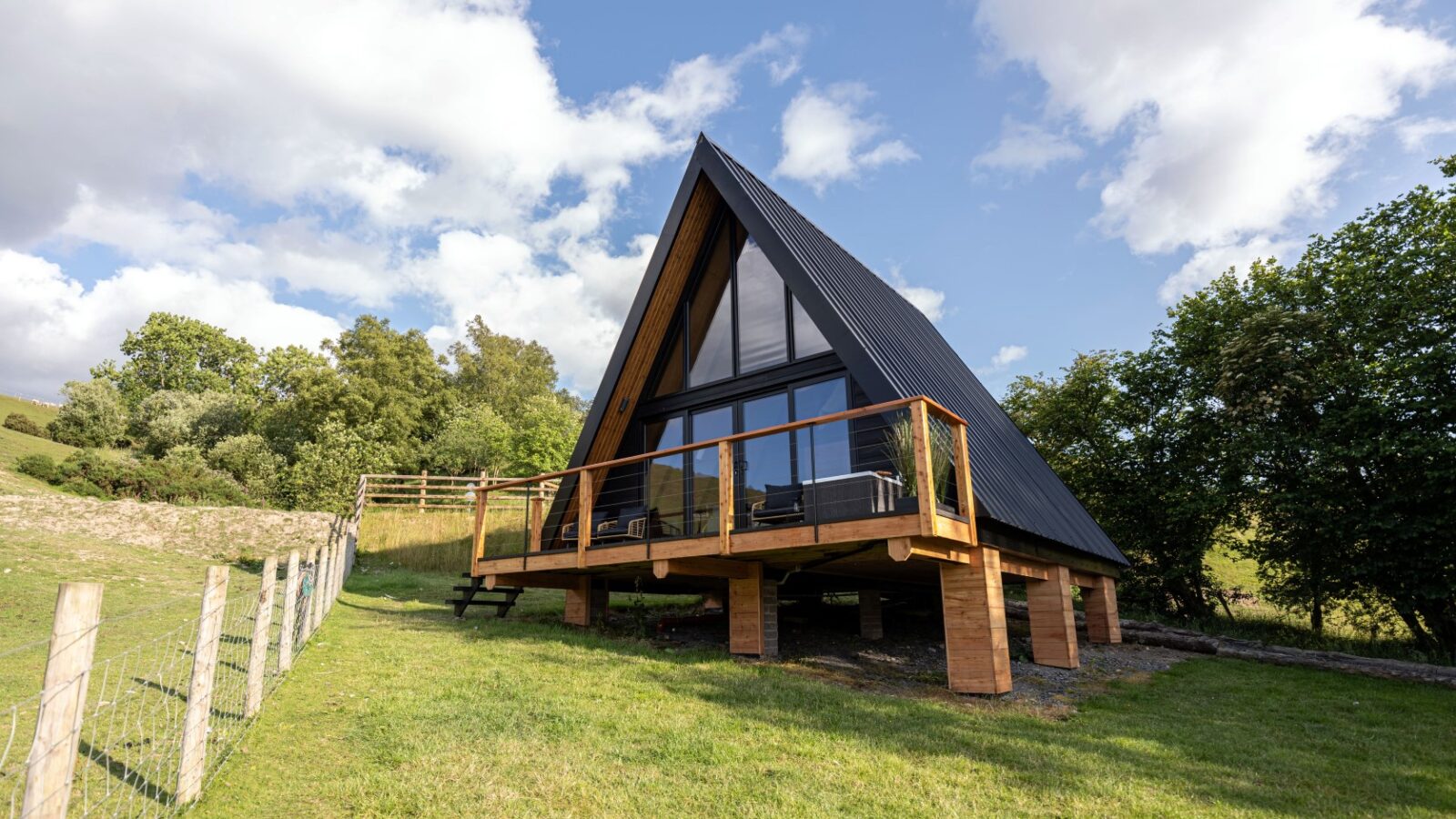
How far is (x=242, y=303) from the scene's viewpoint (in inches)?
2319

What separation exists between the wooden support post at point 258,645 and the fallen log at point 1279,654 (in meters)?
12.5

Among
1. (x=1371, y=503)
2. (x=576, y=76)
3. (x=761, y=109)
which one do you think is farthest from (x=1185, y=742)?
(x=576, y=76)

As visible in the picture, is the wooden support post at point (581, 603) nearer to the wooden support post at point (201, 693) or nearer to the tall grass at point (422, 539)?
the wooden support post at point (201, 693)

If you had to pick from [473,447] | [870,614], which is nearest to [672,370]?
[870,614]

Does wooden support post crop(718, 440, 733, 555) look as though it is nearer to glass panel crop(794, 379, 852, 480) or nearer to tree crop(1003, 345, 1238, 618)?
glass panel crop(794, 379, 852, 480)

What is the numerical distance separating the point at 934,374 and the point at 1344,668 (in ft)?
21.9

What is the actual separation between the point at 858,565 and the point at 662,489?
3314mm

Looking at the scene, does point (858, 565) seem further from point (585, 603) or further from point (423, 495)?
point (423, 495)

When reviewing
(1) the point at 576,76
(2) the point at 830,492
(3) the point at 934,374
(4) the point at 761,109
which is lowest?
(2) the point at 830,492

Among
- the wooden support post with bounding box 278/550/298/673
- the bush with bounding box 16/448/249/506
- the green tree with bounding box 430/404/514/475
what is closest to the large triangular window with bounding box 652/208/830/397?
the wooden support post with bounding box 278/550/298/673

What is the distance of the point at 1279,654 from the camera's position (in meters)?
10.5

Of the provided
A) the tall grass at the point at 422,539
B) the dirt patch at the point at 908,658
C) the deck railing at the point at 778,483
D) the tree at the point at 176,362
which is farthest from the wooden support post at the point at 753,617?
the tree at the point at 176,362

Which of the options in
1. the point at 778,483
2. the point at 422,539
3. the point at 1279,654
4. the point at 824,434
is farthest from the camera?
the point at 422,539

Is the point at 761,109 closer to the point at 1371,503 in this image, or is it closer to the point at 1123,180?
the point at 1123,180
